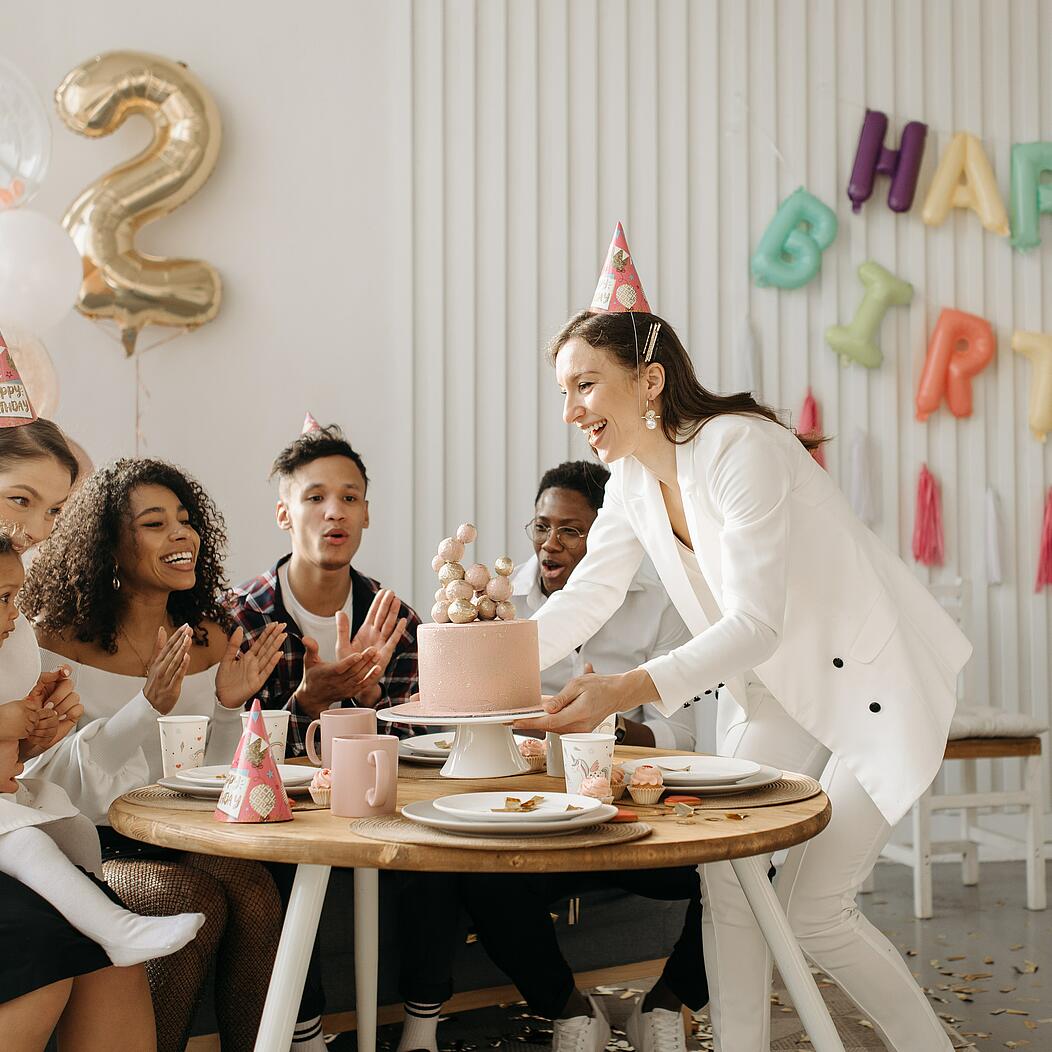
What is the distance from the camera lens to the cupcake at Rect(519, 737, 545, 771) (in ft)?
7.04

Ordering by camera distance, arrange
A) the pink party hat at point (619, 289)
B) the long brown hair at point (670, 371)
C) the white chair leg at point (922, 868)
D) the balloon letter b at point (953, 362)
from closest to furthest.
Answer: the long brown hair at point (670, 371), the pink party hat at point (619, 289), the white chair leg at point (922, 868), the balloon letter b at point (953, 362)

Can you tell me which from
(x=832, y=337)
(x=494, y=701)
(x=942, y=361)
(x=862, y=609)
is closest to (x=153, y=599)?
(x=494, y=701)

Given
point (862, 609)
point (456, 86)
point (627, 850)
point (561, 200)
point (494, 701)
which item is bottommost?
point (627, 850)

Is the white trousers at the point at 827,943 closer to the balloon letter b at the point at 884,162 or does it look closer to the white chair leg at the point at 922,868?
the white chair leg at the point at 922,868

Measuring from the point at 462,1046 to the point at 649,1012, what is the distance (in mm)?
438

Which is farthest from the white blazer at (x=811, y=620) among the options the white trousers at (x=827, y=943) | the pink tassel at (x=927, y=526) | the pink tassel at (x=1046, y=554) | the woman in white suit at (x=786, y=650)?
the pink tassel at (x=1046, y=554)

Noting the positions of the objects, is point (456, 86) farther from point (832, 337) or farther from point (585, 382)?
point (585, 382)

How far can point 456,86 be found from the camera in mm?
4301

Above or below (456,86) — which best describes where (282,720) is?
below

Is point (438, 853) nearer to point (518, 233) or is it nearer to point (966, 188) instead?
point (518, 233)

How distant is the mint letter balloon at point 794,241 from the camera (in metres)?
4.44

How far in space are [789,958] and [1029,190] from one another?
12.0ft

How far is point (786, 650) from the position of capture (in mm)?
2188

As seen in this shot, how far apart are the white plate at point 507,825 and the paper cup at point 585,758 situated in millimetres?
161
